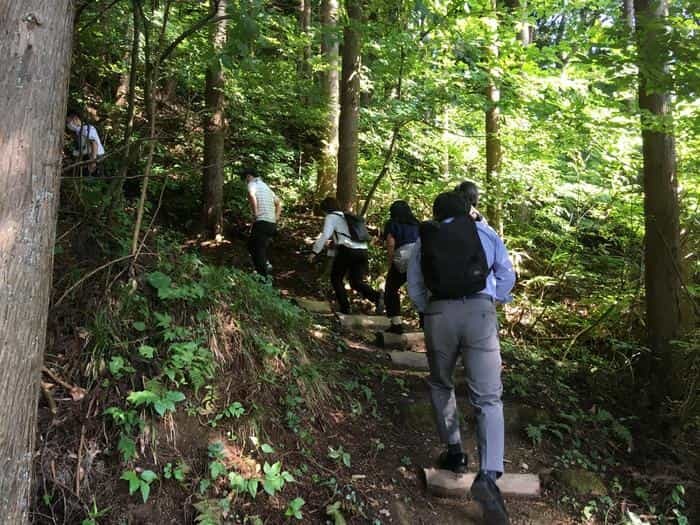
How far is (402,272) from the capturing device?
7.00 metres

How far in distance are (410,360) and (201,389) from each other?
3136 mm

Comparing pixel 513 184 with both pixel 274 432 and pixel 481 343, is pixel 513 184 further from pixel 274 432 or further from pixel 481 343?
pixel 274 432

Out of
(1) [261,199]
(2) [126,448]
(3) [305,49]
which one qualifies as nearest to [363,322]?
(1) [261,199]

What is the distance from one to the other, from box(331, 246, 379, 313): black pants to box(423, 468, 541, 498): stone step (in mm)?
3786

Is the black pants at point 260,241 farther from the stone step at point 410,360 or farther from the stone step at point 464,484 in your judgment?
the stone step at point 464,484

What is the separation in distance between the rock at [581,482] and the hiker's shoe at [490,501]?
119 cm

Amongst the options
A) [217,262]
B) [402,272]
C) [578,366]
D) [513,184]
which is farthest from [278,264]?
[578,366]

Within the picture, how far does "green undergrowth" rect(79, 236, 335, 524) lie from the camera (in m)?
3.32

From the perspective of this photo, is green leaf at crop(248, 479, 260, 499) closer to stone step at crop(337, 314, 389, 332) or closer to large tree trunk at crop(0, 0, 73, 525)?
large tree trunk at crop(0, 0, 73, 525)

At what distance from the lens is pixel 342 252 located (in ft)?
24.7

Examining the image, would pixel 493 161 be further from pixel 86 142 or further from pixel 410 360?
pixel 86 142

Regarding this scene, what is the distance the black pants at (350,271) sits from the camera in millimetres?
7527

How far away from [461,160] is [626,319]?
572cm

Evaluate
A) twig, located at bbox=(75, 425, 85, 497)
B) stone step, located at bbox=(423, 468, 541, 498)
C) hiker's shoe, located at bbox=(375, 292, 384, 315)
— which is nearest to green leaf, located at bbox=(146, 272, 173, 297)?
twig, located at bbox=(75, 425, 85, 497)
